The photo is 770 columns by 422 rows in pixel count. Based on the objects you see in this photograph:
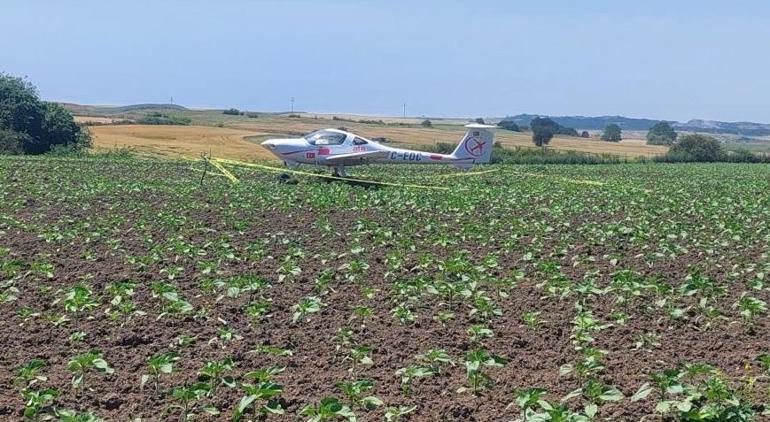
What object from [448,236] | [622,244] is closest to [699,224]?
[622,244]

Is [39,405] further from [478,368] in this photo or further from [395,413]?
[478,368]

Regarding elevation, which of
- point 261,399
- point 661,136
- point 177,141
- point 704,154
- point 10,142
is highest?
point 261,399

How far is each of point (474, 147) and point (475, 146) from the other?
0.18ft

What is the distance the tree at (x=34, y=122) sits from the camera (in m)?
47.3

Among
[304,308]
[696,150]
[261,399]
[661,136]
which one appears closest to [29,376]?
[261,399]

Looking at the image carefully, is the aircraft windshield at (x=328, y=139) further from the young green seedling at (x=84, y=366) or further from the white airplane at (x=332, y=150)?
the young green seedling at (x=84, y=366)

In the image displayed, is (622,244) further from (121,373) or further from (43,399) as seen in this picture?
(43,399)

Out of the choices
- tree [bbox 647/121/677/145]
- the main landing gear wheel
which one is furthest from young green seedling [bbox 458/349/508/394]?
tree [bbox 647/121/677/145]

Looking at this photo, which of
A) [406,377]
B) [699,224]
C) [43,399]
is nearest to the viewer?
[43,399]

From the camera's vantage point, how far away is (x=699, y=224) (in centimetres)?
1598

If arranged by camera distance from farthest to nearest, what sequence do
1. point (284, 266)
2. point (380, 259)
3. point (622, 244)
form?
point (622, 244), point (380, 259), point (284, 266)

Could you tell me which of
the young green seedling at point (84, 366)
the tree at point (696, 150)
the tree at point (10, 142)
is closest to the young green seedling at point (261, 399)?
the young green seedling at point (84, 366)

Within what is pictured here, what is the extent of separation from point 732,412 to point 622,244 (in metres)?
8.71

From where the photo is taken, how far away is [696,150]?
222ft
